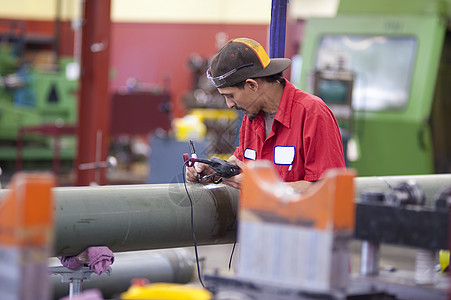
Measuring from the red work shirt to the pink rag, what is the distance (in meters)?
0.56

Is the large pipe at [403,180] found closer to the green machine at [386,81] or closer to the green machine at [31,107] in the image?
the green machine at [386,81]

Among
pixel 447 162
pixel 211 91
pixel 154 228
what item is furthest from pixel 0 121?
pixel 154 228

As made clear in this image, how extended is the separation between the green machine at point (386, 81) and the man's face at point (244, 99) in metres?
3.39

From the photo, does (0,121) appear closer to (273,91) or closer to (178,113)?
(178,113)

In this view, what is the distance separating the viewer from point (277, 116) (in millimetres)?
2232

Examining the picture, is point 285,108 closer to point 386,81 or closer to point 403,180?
point 403,180

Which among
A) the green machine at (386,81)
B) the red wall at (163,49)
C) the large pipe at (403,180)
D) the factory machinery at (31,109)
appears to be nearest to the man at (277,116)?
the large pipe at (403,180)

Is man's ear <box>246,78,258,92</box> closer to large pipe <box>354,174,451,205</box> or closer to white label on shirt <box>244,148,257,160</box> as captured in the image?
white label on shirt <box>244,148,257,160</box>

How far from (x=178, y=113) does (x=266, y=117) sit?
10.0 meters

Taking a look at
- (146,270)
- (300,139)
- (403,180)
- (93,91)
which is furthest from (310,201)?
(93,91)

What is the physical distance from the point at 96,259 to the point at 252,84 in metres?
0.72

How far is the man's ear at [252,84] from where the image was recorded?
88.3 inches

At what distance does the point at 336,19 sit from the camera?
614 centimetres

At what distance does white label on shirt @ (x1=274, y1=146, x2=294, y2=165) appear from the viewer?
7.29ft
